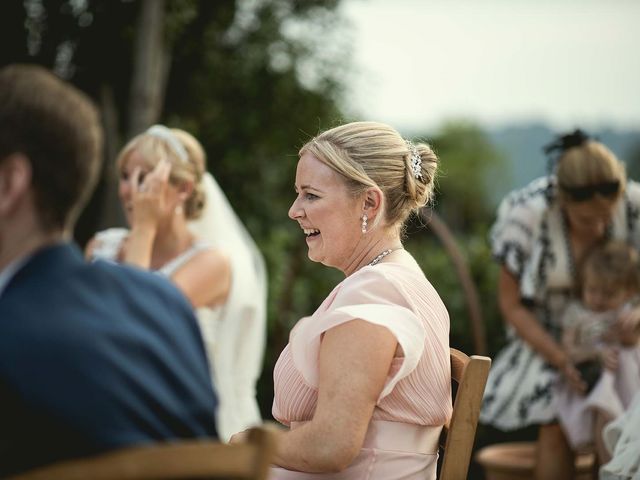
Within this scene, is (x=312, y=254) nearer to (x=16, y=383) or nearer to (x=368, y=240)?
(x=368, y=240)

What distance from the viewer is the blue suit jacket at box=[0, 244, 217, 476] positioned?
1467 millimetres

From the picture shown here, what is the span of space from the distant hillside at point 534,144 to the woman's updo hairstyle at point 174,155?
167cm

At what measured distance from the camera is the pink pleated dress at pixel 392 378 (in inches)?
88.3

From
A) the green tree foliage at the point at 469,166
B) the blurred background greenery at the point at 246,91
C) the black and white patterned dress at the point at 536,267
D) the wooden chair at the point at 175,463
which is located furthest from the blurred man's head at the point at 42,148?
the green tree foliage at the point at 469,166

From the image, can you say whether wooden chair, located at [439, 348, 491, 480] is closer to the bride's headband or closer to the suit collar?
the suit collar

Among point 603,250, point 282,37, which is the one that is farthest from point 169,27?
point 603,250

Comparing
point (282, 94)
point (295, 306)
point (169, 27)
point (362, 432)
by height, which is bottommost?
point (295, 306)

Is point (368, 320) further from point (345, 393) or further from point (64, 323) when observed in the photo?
point (64, 323)

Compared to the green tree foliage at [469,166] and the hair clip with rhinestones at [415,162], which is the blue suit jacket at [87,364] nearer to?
the hair clip with rhinestones at [415,162]

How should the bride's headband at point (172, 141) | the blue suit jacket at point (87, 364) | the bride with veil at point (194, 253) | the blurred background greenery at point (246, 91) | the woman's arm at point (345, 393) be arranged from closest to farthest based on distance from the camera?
the blue suit jacket at point (87, 364), the woman's arm at point (345, 393), the bride with veil at point (194, 253), the bride's headband at point (172, 141), the blurred background greenery at point (246, 91)

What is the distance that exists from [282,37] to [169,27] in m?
1.70

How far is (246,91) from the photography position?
8227 mm

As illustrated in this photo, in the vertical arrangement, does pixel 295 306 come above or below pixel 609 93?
below

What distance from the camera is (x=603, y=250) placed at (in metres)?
3.96
